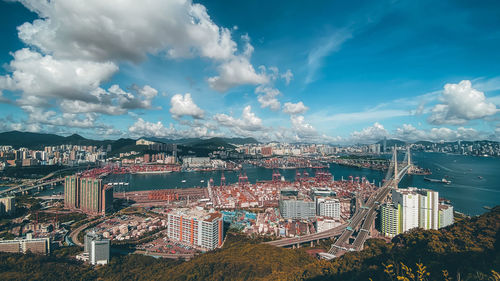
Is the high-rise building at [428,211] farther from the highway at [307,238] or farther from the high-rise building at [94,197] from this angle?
the high-rise building at [94,197]

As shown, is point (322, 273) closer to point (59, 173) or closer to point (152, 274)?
point (152, 274)

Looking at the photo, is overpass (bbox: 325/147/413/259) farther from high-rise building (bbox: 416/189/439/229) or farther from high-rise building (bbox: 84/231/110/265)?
high-rise building (bbox: 84/231/110/265)

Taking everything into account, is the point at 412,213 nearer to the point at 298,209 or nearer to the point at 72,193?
the point at 298,209

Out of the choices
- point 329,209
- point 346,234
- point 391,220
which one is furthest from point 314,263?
point 329,209

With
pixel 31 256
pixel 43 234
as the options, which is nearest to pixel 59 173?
pixel 43 234

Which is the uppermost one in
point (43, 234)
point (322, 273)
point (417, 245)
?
point (417, 245)

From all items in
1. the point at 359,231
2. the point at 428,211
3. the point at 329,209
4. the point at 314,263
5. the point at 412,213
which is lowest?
the point at 359,231
